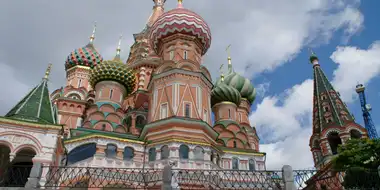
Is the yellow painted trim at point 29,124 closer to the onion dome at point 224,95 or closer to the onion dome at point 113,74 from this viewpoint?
the onion dome at point 113,74

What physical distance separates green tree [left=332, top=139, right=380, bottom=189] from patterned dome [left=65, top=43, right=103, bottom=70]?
24015 millimetres

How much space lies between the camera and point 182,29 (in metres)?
23.2

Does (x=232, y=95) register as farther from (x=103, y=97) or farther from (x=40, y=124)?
(x=40, y=124)

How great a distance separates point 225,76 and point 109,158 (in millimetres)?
17979

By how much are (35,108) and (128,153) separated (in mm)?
5736

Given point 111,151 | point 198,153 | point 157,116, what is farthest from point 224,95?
point 111,151

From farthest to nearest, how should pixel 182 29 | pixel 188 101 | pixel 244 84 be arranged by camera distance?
pixel 244 84 < pixel 182 29 < pixel 188 101

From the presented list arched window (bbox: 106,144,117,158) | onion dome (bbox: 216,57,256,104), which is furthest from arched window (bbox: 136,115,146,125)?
onion dome (bbox: 216,57,256,104)

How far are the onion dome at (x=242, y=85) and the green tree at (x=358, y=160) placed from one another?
15.4 metres

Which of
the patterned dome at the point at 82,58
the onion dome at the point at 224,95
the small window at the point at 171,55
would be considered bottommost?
the onion dome at the point at 224,95

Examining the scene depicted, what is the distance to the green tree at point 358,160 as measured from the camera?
13.6 metres

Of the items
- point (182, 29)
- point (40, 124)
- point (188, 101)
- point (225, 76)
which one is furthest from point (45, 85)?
point (225, 76)

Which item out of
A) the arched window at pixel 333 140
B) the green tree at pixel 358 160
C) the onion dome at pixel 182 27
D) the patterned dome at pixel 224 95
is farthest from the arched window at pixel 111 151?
the arched window at pixel 333 140

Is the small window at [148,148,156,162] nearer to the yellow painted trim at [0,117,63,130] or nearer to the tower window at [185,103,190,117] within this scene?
the tower window at [185,103,190,117]
